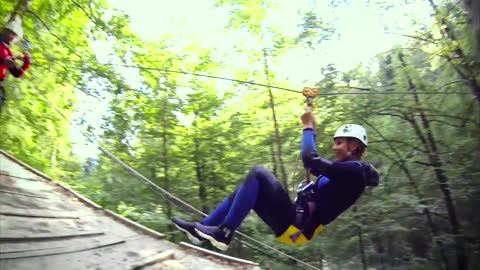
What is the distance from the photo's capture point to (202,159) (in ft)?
23.3

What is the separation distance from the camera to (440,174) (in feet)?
19.3

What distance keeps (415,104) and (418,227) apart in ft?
6.26

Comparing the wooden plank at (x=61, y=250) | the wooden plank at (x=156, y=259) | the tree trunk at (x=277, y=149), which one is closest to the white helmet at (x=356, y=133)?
the wooden plank at (x=156, y=259)

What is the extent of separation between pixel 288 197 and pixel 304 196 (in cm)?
14

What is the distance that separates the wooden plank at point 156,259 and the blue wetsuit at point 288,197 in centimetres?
128

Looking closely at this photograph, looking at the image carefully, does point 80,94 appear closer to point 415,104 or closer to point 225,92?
point 225,92

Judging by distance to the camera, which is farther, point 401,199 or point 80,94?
point 80,94

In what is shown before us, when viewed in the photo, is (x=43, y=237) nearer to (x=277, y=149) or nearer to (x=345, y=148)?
(x=345, y=148)

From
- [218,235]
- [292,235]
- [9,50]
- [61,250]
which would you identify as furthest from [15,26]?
[292,235]

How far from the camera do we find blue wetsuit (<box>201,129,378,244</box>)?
2280 mm

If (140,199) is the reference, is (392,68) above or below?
above

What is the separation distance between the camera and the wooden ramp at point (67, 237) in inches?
115

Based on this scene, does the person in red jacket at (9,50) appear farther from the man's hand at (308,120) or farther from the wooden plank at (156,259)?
the man's hand at (308,120)

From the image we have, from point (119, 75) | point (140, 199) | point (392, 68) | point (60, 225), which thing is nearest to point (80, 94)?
point (119, 75)
